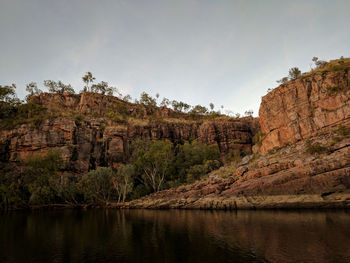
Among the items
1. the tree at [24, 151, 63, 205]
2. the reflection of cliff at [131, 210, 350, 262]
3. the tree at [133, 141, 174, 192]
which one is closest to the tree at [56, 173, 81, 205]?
the tree at [24, 151, 63, 205]

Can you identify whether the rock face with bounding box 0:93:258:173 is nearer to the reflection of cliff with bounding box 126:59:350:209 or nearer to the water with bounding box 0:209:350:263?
the reflection of cliff with bounding box 126:59:350:209

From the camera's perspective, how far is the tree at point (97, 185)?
5194cm

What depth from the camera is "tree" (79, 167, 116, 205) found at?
2045 inches

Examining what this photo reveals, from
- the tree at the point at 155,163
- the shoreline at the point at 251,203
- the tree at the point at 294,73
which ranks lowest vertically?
the shoreline at the point at 251,203

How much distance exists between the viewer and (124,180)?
5394 centimetres

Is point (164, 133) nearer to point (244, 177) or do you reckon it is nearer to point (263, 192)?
point (244, 177)

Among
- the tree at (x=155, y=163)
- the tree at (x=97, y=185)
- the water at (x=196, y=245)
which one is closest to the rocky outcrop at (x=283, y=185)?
the water at (x=196, y=245)

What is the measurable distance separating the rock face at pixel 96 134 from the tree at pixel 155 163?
42.0ft

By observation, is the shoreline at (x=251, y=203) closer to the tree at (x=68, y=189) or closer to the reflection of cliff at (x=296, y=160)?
the reflection of cliff at (x=296, y=160)

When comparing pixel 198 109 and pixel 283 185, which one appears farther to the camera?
pixel 198 109

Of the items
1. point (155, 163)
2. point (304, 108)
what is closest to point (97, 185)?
point (155, 163)

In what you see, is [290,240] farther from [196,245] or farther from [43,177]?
[43,177]

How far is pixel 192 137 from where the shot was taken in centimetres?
8544

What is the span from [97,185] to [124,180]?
22.0ft
